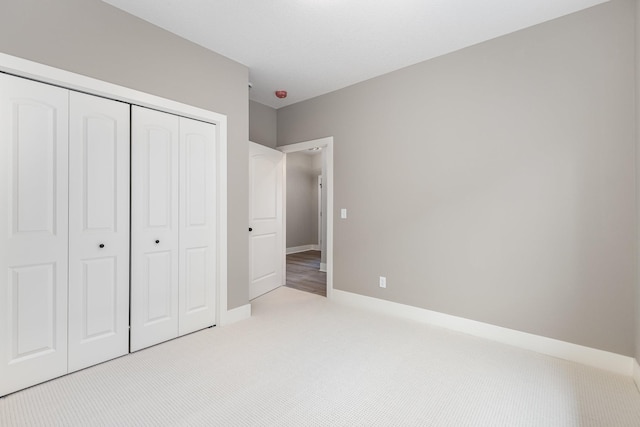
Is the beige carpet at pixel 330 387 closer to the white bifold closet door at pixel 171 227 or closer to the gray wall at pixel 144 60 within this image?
the white bifold closet door at pixel 171 227

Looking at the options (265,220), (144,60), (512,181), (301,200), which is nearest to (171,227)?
(144,60)

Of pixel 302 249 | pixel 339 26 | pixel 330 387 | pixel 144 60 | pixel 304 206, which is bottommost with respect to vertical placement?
pixel 330 387

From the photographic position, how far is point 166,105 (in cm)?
245

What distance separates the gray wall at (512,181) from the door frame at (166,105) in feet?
4.93

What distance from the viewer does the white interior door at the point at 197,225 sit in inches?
104

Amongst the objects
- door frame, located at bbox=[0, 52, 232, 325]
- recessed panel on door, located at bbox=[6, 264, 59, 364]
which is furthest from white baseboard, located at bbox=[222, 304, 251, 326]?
recessed panel on door, located at bbox=[6, 264, 59, 364]

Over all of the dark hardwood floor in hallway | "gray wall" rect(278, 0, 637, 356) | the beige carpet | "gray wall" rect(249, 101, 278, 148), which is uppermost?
"gray wall" rect(249, 101, 278, 148)

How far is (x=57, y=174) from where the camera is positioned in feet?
6.39

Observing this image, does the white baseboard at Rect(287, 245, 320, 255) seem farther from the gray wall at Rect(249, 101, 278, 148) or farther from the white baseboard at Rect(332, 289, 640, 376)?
the white baseboard at Rect(332, 289, 640, 376)

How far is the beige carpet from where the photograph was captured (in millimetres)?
1606

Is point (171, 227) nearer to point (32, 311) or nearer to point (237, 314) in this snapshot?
point (32, 311)

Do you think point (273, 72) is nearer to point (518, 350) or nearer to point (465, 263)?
point (465, 263)

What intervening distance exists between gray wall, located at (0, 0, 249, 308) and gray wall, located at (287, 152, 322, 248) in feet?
14.6

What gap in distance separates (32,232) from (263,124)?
113 inches
